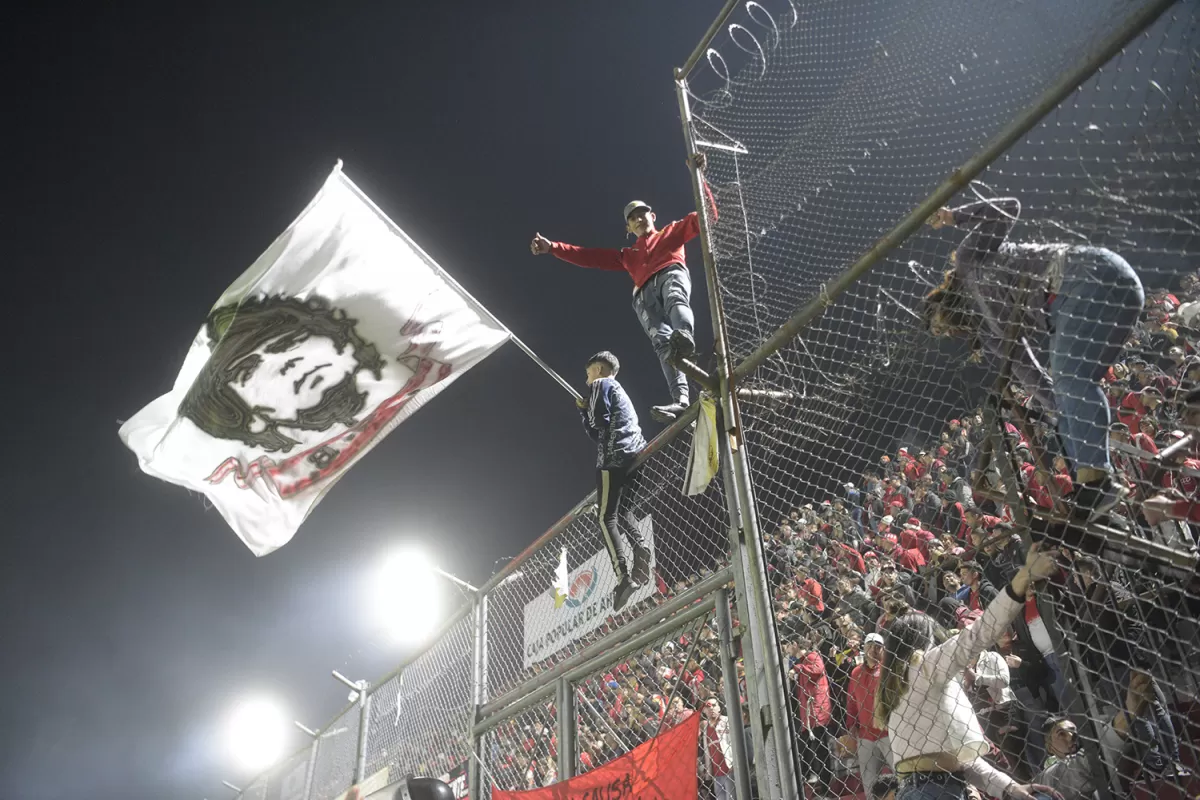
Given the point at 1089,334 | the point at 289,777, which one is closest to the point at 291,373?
the point at 1089,334

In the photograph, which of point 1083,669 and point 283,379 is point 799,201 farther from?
point 283,379

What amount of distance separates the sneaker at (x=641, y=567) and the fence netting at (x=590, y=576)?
0.04 m

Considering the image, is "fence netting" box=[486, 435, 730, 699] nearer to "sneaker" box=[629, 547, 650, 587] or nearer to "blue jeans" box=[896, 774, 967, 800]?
"sneaker" box=[629, 547, 650, 587]

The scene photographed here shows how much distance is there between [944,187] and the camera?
260 centimetres

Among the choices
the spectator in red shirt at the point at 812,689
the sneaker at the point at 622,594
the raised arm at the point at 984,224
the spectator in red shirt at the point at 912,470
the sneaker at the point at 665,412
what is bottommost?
the spectator in red shirt at the point at 812,689

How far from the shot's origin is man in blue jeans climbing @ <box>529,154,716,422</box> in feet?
15.9

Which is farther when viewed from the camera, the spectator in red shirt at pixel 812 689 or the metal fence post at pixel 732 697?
the spectator in red shirt at pixel 812 689

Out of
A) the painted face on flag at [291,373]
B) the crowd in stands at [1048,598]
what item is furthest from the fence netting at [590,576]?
the painted face on flag at [291,373]

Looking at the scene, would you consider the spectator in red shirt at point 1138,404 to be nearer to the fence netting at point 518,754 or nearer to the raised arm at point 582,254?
the raised arm at point 582,254

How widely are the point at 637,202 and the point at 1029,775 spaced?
459 cm

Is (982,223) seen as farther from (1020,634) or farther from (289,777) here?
(289,777)

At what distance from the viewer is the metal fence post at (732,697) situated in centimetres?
307

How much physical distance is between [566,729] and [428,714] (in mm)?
2301

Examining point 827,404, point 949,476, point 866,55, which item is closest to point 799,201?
point 866,55
